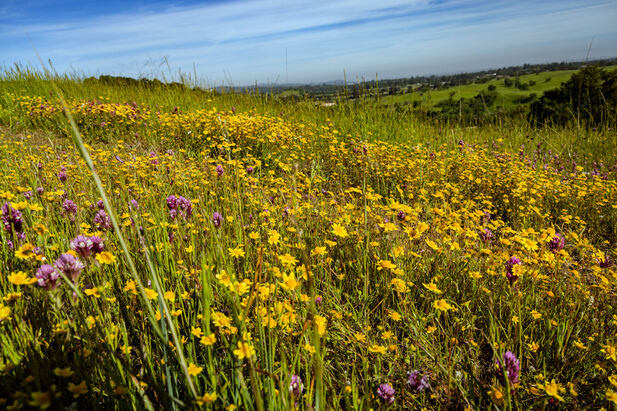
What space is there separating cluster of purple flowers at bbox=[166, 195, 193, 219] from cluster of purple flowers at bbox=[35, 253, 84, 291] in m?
1.04

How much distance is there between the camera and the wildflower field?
3.88 ft

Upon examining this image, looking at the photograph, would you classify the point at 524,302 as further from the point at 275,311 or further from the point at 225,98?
the point at 225,98

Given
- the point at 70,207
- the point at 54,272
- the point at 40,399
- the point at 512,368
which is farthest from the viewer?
the point at 70,207

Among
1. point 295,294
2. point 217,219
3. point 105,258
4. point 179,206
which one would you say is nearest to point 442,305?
point 295,294

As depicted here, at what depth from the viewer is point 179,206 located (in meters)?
2.47

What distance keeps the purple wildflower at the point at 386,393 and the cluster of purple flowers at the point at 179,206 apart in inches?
71.3

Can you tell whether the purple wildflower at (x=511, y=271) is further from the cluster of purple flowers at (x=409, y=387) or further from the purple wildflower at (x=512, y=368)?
the cluster of purple flowers at (x=409, y=387)

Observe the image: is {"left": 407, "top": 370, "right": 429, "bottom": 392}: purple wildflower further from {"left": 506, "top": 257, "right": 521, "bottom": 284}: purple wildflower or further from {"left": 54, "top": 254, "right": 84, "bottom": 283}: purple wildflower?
{"left": 54, "top": 254, "right": 84, "bottom": 283}: purple wildflower

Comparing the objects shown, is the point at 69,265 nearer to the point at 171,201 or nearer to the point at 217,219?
the point at 217,219

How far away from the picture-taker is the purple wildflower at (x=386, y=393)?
1252 millimetres

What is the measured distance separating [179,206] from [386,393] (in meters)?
1.98

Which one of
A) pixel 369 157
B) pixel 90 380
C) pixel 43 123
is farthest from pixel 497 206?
pixel 43 123

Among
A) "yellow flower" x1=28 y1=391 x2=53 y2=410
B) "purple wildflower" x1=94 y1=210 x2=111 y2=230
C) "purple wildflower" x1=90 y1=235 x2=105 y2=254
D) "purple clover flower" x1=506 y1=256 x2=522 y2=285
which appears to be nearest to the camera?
"yellow flower" x1=28 y1=391 x2=53 y2=410

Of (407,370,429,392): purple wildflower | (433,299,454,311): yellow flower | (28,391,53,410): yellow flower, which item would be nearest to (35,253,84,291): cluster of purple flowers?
(28,391,53,410): yellow flower
